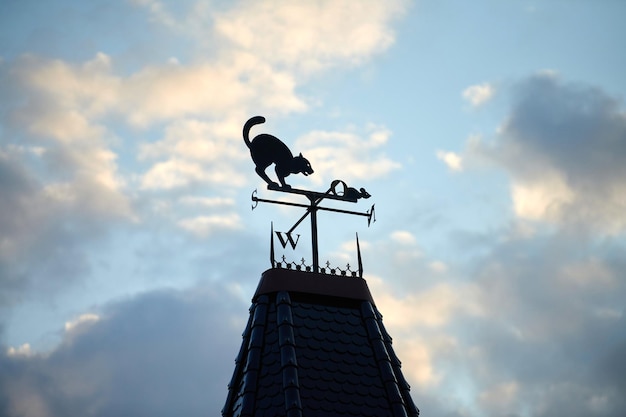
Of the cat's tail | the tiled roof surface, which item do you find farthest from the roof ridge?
Result: the cat's tail

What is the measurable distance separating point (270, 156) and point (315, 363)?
165 inches

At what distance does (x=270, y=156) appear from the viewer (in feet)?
51.6

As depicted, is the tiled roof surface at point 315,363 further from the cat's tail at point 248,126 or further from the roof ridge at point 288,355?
the cat's tail at point 248,126

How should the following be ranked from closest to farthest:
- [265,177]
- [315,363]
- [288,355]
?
1. [288,355]
2. [315,363]
3. [265,177]

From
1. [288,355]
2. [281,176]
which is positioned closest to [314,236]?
[281,176]

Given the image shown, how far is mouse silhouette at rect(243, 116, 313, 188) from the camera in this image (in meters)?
15.7

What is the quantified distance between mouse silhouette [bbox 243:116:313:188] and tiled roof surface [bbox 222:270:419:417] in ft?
8.12

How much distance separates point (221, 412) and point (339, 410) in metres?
2.01

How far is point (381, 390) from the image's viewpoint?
13.2m

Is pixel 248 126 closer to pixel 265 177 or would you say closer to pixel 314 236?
pixel 265 177

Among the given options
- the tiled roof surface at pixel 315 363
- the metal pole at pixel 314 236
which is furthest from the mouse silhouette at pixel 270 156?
the tiled roof surface at pixel 315 363

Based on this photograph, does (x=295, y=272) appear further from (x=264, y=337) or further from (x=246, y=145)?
(x=246, y=145)

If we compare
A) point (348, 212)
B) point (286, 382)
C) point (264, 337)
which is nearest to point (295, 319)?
point (264, 337)

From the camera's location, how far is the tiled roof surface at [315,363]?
1262 cm
